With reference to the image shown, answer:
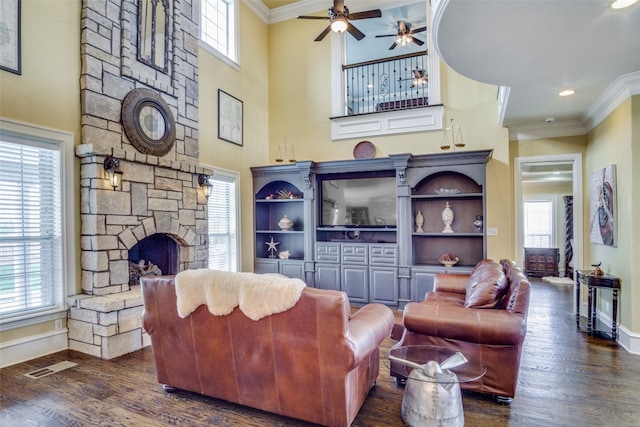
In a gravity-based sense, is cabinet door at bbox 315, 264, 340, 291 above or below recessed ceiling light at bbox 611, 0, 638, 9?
below

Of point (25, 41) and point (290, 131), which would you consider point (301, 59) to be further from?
point (25, 41)

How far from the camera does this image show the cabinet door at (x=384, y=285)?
17.6ft

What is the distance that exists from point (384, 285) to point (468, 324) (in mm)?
2885

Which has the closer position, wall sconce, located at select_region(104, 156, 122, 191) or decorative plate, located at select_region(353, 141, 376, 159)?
wall sconce, located at select_region(104, 156, 122, 191)

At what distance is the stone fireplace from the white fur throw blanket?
1532mm

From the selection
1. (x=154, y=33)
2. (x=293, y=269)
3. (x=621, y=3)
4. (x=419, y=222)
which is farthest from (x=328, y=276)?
(x=621, y=3)

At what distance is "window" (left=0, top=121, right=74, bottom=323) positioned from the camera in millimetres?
3254

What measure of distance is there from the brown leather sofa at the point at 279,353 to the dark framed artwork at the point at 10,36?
2484mm

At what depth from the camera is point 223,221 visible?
19.4ft

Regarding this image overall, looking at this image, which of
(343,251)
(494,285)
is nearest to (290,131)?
(343,251)

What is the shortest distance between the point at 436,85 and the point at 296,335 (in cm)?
511

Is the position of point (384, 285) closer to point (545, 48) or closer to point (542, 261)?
point (545, 48)

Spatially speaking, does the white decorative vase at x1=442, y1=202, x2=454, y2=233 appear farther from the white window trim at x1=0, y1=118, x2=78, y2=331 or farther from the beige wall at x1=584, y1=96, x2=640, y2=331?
the white window trim at x1=0, y1=118, x2=78, y2=331

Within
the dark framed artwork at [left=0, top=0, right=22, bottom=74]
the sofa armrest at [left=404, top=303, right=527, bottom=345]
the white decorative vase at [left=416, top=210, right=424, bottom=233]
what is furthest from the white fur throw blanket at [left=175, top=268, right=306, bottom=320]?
the white decorative vase at [left=416, top=210, right=424, bottom=233]
